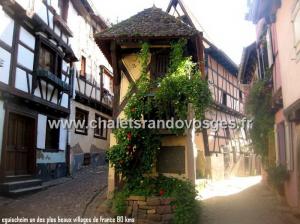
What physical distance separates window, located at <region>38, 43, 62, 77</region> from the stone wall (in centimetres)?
662

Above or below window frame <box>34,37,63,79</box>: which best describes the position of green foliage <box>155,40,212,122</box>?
below

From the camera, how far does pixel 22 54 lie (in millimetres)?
10844

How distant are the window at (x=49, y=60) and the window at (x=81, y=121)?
3.13 meters

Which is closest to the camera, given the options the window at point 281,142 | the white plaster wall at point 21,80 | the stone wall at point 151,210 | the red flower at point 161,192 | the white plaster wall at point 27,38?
the stone wall at point 151,210

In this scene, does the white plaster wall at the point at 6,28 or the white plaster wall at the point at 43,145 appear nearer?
the white plaster wall at the point at 6,28

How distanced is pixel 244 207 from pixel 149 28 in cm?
577

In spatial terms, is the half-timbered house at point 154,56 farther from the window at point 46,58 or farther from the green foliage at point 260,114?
the window at point 46,58

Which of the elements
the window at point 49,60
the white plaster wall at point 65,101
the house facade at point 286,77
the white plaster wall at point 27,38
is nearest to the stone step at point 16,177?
the white plaster wall at point 65,101

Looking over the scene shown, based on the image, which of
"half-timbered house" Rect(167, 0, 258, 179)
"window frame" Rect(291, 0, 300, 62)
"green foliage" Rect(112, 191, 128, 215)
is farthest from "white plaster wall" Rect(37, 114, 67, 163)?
"window frame" Rect(291, 0, 300, 62)

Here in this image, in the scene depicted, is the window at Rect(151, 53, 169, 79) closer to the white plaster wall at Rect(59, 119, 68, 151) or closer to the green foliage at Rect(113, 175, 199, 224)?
the green foliage at Rect(113, 175, 199, 224)

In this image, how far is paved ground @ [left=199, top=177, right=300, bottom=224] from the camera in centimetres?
803

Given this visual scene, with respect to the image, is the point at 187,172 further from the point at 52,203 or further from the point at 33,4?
the point at 33,4

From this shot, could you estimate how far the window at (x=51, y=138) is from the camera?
12.8 m

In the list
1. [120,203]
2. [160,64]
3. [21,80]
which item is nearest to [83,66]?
[21,80]
